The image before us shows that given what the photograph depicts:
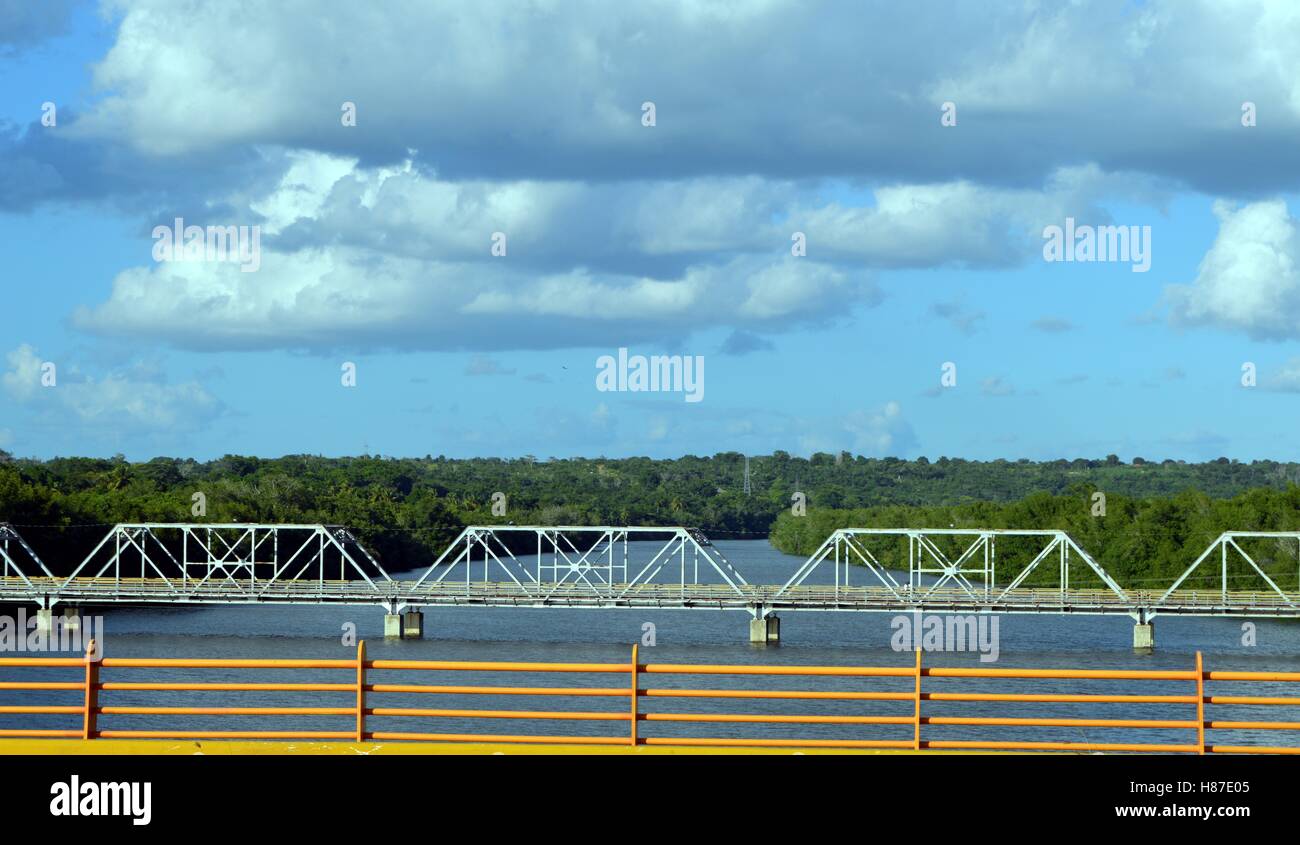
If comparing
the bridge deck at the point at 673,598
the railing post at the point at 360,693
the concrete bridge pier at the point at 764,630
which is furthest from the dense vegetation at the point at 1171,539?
the railing post at the point at 360,693

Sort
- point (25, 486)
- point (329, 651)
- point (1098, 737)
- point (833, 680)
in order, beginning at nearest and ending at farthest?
point (1098, 737), point (833, 680), point (329, 651), point (25, 486)

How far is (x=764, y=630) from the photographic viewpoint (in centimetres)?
11150

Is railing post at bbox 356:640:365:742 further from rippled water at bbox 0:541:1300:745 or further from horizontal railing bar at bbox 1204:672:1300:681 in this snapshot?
rippled water at bbox 0:541:1300:745

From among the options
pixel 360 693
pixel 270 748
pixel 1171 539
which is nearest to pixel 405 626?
pixel 1171 539

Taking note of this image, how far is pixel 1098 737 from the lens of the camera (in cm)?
6712

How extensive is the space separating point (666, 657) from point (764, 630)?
14.8 m

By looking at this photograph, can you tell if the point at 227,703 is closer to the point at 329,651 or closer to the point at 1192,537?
the point at 329,651

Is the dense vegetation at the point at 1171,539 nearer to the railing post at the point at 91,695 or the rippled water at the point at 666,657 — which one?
the rippled water at the point at 666,657

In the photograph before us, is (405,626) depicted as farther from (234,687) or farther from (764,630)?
(234,687)

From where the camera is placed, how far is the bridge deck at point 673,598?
116m

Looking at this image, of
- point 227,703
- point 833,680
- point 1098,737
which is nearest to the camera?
point 1098,737

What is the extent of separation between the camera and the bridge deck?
115625mm
